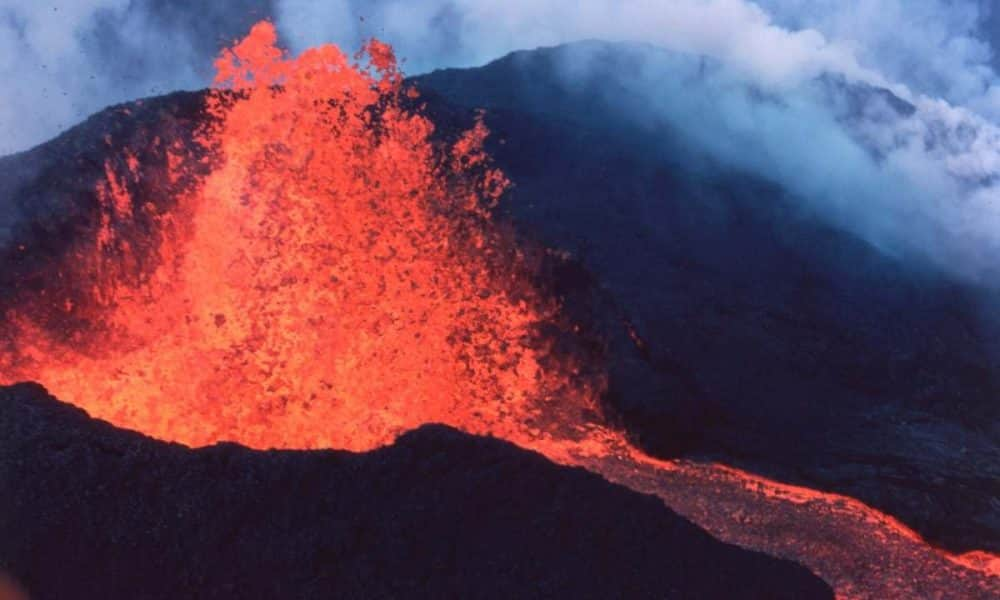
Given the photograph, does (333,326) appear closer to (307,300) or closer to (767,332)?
(307,300)

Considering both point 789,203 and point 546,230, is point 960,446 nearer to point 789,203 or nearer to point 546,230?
point 546,230

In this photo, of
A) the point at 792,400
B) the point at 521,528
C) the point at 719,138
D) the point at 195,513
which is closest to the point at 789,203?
the point at 719,138

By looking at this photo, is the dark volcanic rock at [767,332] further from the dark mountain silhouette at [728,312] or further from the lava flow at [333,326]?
the lava flow at [333,326]

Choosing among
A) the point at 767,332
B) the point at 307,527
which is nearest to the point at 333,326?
the point at 307,527

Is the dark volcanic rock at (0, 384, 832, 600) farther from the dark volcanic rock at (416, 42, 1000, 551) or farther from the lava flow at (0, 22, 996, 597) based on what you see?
the dark volcanic rock at (416, 42, 1000, 551)

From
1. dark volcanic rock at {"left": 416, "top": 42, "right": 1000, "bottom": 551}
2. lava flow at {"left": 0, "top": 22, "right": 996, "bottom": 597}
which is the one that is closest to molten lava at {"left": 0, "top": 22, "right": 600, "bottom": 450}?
lava flow at {"left": 0, "top": 22, "right": 996, "bottom": 597}

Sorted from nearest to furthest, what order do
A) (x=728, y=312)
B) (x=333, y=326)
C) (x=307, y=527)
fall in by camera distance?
1. (x=307, y=527)
2. (x=333, y=326)
3. (x=728, y=312)

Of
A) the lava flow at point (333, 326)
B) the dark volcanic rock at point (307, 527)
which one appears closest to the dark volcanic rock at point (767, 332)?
the lava flow at point (333, 326)
